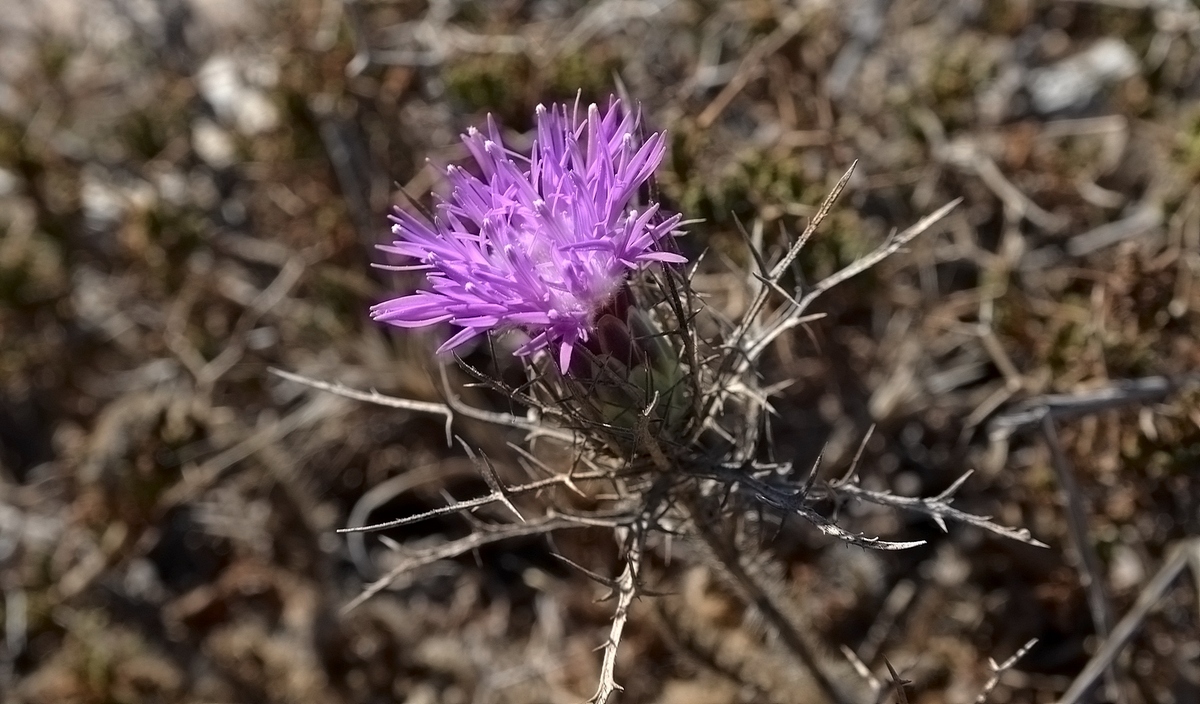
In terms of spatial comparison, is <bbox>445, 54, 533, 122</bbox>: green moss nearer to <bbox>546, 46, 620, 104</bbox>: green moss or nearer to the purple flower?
<bbox>546, 46, 620, 104</bbox>: green moss

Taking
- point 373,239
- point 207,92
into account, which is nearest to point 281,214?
point 373,239

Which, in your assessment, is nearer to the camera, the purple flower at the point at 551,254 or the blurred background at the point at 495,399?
the purple flower at the point at 551,254

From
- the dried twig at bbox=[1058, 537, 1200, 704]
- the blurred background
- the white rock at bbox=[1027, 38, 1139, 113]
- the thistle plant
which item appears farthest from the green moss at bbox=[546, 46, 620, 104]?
the dried twig at bbox=[1058, 537, 1200, 704]

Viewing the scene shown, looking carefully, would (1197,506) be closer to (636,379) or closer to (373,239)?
(636,379)

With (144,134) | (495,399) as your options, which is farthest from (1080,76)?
(144,134)

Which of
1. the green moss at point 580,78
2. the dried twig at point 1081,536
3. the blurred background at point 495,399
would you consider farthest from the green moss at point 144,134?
the dried twig at point 1081,536

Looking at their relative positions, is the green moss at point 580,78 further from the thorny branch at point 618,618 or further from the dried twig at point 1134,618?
the dried twig at point 1134,618
